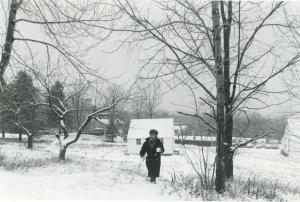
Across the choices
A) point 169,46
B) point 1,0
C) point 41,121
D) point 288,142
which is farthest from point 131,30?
point 288,142

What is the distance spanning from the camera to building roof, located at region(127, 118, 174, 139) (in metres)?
43.9

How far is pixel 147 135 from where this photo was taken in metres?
44.7

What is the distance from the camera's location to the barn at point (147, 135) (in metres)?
42.8

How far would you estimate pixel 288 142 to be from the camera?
44.5 metres

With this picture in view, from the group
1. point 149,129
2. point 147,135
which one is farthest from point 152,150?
point 149,129

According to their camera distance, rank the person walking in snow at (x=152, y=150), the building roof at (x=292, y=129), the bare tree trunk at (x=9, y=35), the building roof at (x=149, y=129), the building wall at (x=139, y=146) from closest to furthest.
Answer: the bare tree trunk at (x=9, y=35) → the person walking in snow at (x=152, y=150) → the building roof at (x=292, y=129) → the building wall at (x=139, y=146) → the building roof at (x=149, y=129)

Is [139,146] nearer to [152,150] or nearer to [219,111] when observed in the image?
[152,150]

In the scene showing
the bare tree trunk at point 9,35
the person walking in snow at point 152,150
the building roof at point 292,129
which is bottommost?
the person walking in snow at point 152,150

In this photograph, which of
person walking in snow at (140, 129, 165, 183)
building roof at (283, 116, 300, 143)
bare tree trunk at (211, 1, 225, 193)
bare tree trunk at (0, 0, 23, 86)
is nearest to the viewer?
bare tree trunk at (211, 1, 225, 193)

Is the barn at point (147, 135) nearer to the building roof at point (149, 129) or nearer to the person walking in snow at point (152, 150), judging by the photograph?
the building roof at point (149, 129)

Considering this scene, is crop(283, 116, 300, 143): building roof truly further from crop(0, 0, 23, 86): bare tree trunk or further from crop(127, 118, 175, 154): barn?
crop(127, 118, 175, 154): barn

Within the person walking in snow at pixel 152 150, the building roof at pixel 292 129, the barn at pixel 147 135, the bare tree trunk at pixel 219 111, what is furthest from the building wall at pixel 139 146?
the bare tree trunk at pixel 219 111

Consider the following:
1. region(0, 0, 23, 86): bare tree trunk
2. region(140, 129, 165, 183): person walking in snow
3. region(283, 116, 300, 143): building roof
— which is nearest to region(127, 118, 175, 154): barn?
region(283, 116, 300, 143): building roof

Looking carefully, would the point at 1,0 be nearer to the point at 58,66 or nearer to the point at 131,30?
the point at 58,66
